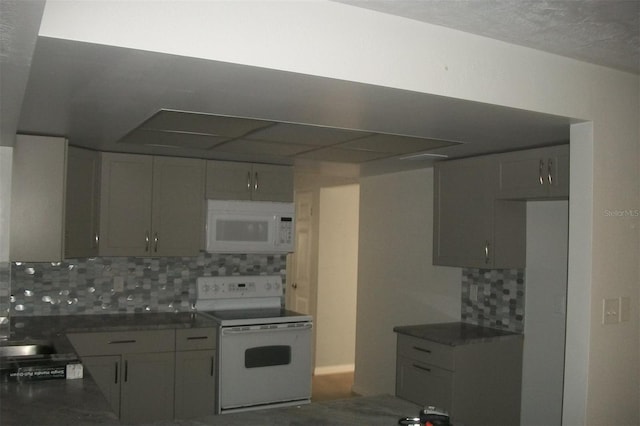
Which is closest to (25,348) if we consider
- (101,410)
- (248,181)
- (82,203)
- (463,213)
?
(82,203)

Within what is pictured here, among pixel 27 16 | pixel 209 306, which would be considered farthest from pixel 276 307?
pixel 27 16

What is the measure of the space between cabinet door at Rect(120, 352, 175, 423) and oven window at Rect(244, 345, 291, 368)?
565mm

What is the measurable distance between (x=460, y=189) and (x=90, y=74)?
2.83m

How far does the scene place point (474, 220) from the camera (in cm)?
409

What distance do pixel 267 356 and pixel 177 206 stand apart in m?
1.34

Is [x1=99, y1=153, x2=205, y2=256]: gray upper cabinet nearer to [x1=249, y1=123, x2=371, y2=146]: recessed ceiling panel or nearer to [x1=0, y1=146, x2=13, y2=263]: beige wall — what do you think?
[x1=0, y1=146, x2=13, y2=263]: beige wall

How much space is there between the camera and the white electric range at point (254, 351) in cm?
425

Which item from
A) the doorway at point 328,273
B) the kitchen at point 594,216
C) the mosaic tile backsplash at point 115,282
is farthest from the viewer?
the doorway at point 328,273

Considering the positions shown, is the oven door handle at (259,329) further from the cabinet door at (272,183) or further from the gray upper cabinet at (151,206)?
the cabinet door at (272,183)

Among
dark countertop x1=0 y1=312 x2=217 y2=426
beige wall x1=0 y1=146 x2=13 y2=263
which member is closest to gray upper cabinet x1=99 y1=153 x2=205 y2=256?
beige wall x1=0 y1=146 x2=13 y2=263

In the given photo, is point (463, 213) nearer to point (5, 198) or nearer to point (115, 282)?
point (115, 282)

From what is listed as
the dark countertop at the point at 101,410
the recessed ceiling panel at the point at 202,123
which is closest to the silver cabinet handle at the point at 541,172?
the recessed ceiling panel at the point at 202,123

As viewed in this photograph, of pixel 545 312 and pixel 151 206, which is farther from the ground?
pixel 151 206

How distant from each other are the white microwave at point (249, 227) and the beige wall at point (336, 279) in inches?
59.2
